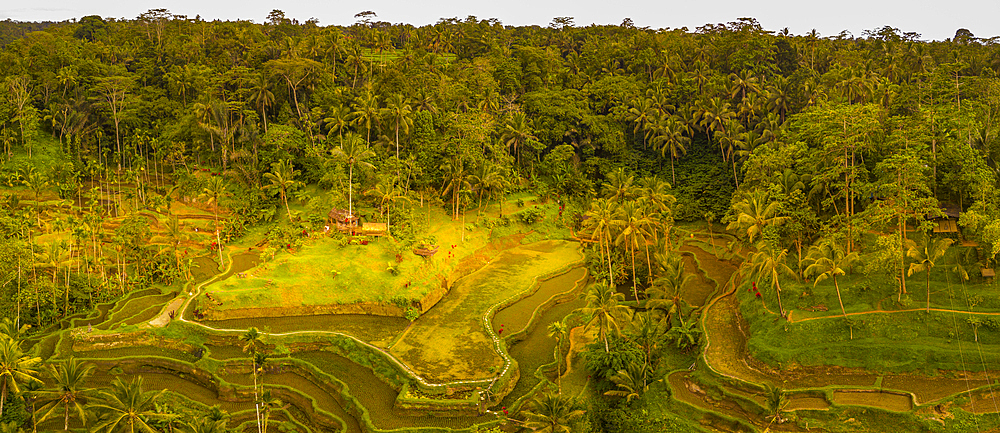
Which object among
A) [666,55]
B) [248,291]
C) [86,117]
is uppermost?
[666,55]

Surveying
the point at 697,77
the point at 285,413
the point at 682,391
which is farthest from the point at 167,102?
the point at 682,391

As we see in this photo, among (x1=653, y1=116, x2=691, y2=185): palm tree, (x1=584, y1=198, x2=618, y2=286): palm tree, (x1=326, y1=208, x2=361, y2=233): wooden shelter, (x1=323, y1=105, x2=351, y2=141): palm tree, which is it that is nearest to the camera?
(x1=584, y1=198, x2=618, y2=286): palm tree

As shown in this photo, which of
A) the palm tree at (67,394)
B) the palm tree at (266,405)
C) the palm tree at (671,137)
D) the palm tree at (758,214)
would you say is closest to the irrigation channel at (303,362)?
the palm tree at (266,405)

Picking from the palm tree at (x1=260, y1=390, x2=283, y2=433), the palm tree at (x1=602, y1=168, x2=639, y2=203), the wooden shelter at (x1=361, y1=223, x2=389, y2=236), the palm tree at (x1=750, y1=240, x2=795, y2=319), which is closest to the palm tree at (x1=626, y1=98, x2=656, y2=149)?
the palm tree at (x1=602, y1=168, x2=639, y2=203)

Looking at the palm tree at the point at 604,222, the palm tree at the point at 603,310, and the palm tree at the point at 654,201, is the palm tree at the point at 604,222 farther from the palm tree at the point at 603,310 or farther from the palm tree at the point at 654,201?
the palm tree at the point at 603,310

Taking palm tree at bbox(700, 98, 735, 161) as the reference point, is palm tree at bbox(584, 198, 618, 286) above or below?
below

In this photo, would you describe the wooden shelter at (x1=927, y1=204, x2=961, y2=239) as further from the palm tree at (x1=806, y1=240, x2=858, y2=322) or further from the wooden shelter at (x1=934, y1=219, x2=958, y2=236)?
the palm tree at (x1=806, y1=240, x2=858, y2=322)

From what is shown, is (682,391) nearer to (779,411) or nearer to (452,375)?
(779,411)
